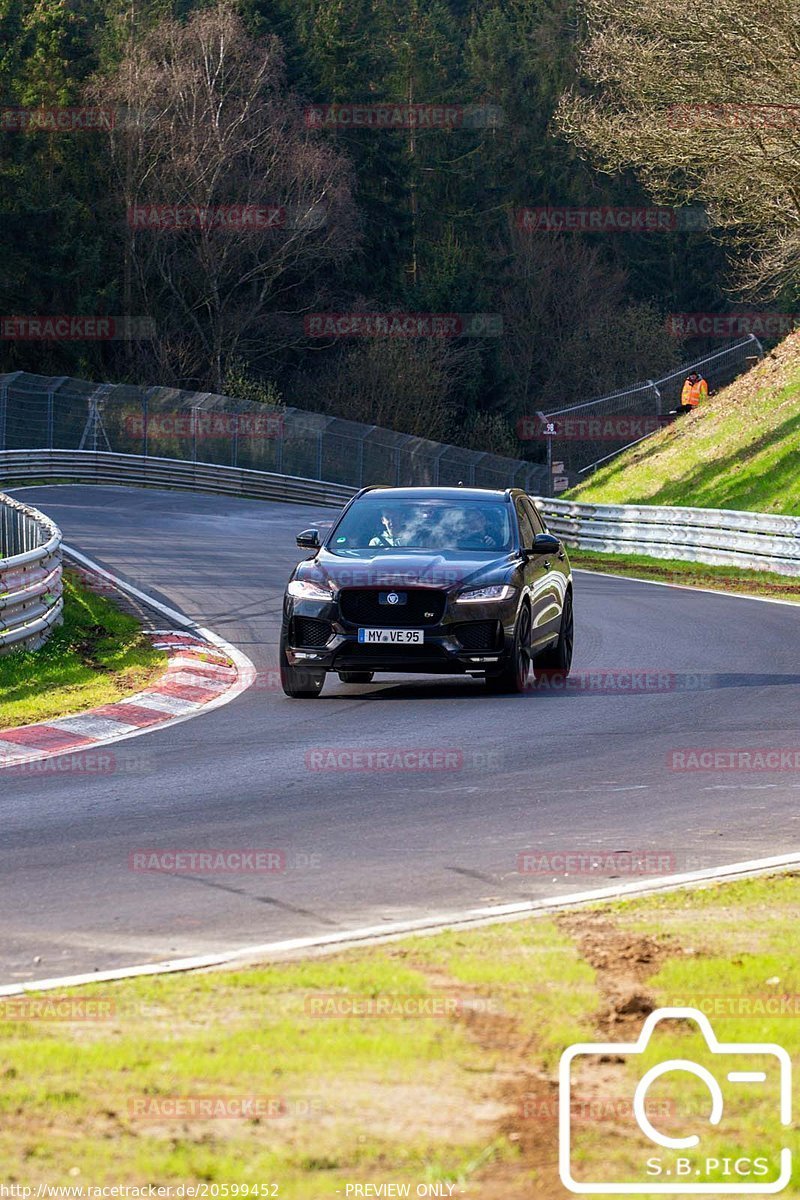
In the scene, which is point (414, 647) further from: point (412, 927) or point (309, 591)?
point (412, 927)

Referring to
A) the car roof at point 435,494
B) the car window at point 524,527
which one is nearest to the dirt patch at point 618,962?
the car window at point 524,527

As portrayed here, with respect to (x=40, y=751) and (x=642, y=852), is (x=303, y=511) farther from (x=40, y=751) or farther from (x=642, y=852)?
(x=642, y=852)

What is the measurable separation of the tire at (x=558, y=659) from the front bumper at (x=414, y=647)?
1.91 meters

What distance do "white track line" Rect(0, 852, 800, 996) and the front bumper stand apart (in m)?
5.83

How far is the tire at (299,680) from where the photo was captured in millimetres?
14352

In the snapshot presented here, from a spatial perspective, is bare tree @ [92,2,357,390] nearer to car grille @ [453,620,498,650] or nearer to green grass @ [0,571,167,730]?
green grass @ [0,571,167,730]

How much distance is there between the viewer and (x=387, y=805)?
32.1ft

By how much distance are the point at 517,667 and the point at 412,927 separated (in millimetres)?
7550

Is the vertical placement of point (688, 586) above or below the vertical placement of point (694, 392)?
above

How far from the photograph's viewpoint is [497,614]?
14.1m

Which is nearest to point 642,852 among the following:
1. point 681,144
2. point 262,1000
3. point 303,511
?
point 262,1000

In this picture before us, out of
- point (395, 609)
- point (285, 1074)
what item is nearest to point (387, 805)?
point (395, 609)

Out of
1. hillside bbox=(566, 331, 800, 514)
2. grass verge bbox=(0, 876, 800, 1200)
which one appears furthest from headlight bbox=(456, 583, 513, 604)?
hillside bbox=(566, 331, 800, 514)

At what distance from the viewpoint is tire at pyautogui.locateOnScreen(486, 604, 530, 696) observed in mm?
14336
